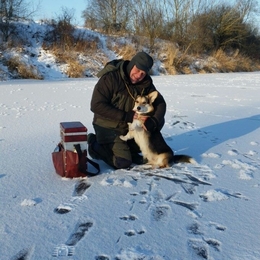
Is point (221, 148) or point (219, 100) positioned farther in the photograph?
point (219, 100)

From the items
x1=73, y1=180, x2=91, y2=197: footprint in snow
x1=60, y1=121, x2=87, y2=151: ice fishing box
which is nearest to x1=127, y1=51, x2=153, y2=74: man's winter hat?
x1=60, y1=121, x2=87, y2=151: ice fishing box

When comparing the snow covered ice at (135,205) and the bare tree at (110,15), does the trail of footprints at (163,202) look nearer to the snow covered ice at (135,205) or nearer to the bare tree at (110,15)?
the snow covered ice at (135,205)

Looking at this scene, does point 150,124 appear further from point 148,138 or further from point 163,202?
point 163,202

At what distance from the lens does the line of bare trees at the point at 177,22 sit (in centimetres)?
2231

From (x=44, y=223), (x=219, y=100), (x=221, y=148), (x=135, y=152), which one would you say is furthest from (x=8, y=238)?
(x=219, y=100)

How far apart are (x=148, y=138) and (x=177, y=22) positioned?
22.0 metres

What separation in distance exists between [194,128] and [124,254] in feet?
11.0

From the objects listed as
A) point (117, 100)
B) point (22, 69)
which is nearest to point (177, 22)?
point (22, 69)

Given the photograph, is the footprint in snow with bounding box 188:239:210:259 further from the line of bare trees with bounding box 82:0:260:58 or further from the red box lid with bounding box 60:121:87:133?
the line of bare trees with bounding box 82:0:260:58

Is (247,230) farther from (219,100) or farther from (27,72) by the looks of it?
(27,72)

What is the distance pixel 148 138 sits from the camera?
3.19 m

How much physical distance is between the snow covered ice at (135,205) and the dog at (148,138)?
0.12 m

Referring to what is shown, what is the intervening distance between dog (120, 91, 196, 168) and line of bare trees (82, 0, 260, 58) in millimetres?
18455

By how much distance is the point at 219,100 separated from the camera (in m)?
7.72
